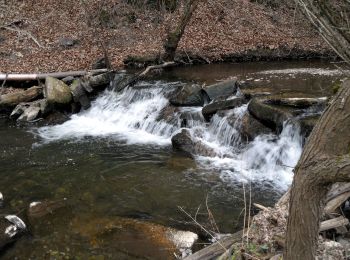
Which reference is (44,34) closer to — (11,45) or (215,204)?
(11,45)

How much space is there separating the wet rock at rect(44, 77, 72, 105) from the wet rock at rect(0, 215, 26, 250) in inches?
264

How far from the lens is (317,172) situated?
2615 millimetres

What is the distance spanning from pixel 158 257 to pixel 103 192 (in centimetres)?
248

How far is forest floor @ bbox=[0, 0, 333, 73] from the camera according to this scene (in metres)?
16.4

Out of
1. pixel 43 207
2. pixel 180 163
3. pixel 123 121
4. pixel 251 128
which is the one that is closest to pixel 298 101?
pixel 251 128

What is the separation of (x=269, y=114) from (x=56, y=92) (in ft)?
21.6

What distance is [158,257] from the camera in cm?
571

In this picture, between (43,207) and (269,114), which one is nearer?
(43,207)

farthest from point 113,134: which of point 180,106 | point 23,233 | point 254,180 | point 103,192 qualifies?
point 23,233

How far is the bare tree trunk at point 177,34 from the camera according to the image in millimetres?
15217

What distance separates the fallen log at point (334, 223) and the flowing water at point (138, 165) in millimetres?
856

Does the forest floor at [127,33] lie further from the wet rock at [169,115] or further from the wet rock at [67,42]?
the wet rock at [169,115]

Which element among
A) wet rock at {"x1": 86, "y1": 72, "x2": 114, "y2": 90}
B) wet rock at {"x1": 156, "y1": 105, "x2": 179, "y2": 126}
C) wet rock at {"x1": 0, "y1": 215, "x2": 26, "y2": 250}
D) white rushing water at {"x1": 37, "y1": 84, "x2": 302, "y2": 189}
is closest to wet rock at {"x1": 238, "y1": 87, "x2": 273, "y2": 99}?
white rushing water at {"x1": 37, "y1": 84, "x2": 302, "y2": 189}

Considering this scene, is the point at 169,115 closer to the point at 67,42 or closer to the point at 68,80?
the point at 68,80
